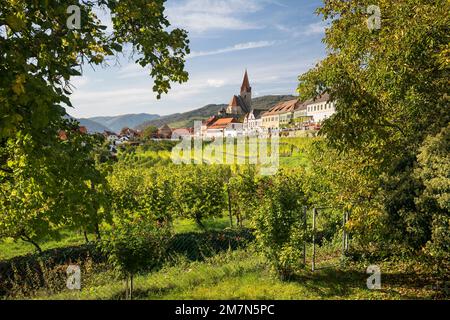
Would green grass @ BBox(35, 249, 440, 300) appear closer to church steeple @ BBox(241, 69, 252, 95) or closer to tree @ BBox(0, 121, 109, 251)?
tree @ BBox(0, 121, 109, 251)

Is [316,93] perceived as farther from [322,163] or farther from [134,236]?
[134,236]

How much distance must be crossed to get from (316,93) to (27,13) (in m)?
5.92

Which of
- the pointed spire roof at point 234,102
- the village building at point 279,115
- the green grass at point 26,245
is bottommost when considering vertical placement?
the green grass at point 26,245

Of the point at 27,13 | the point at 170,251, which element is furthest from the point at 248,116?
the point at 27,13

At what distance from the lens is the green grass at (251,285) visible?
26.8 ft

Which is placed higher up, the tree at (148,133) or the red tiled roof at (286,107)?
the red tiled roof at (286,107)

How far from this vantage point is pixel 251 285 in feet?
28.6

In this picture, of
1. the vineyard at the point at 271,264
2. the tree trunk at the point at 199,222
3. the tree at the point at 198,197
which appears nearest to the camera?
the vineyard at the point at 271,264

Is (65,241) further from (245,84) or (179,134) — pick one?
(245,84)

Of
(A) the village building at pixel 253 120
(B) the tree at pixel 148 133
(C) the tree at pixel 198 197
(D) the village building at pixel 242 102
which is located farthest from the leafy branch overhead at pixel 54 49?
(D) the village building at pixel 242 102

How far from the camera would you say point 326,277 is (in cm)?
934

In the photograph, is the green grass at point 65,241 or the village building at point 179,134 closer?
the green grass at point 65,241

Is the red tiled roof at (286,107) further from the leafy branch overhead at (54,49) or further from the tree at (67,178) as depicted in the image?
the tree at (67,178)

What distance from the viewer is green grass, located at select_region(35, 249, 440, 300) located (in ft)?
26.8
